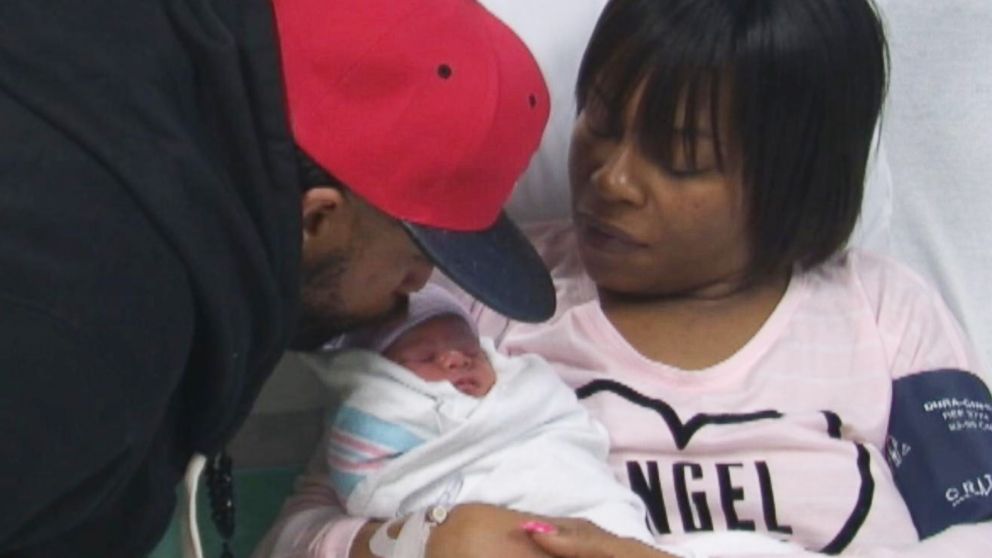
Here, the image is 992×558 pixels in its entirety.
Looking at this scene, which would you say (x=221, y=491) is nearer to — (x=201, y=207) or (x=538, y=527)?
(x=538, y=527)

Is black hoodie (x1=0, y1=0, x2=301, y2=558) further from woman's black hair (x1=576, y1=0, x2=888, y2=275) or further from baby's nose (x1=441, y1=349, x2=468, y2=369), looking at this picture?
woman's black hair (x1=576, y1=0, x2=888, y2=275)

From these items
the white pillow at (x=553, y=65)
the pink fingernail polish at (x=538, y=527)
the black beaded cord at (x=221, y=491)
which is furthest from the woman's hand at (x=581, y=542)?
the white pillow at (x=553, y=65)

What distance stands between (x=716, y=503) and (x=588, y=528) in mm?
187

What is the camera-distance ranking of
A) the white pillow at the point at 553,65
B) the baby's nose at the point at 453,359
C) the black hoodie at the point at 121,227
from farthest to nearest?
the white pillow at the point at 553,65 < the baby's nose at the point at 453,359 < the black hoodie at the point at 121,227

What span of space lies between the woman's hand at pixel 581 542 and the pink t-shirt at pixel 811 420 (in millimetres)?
145

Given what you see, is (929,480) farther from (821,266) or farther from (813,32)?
(813,32)

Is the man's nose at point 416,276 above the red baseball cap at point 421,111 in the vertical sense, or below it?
below

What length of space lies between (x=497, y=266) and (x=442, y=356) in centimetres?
15

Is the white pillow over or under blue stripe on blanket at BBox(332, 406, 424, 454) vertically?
over

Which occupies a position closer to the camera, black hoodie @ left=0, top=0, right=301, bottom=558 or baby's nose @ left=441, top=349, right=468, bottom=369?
black hoodie @ left=0, top=0, right=301, bottom=558

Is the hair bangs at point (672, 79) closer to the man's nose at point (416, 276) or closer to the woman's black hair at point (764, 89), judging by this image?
the woman's black hair at point (764, 89)

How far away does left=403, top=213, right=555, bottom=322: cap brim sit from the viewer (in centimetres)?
98

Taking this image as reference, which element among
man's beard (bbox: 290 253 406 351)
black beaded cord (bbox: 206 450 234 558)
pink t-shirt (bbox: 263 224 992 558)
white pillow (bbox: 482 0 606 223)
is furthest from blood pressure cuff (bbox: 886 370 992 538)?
black beaded cord (bbox: 206 450 234 558)

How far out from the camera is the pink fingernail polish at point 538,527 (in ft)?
3.49
